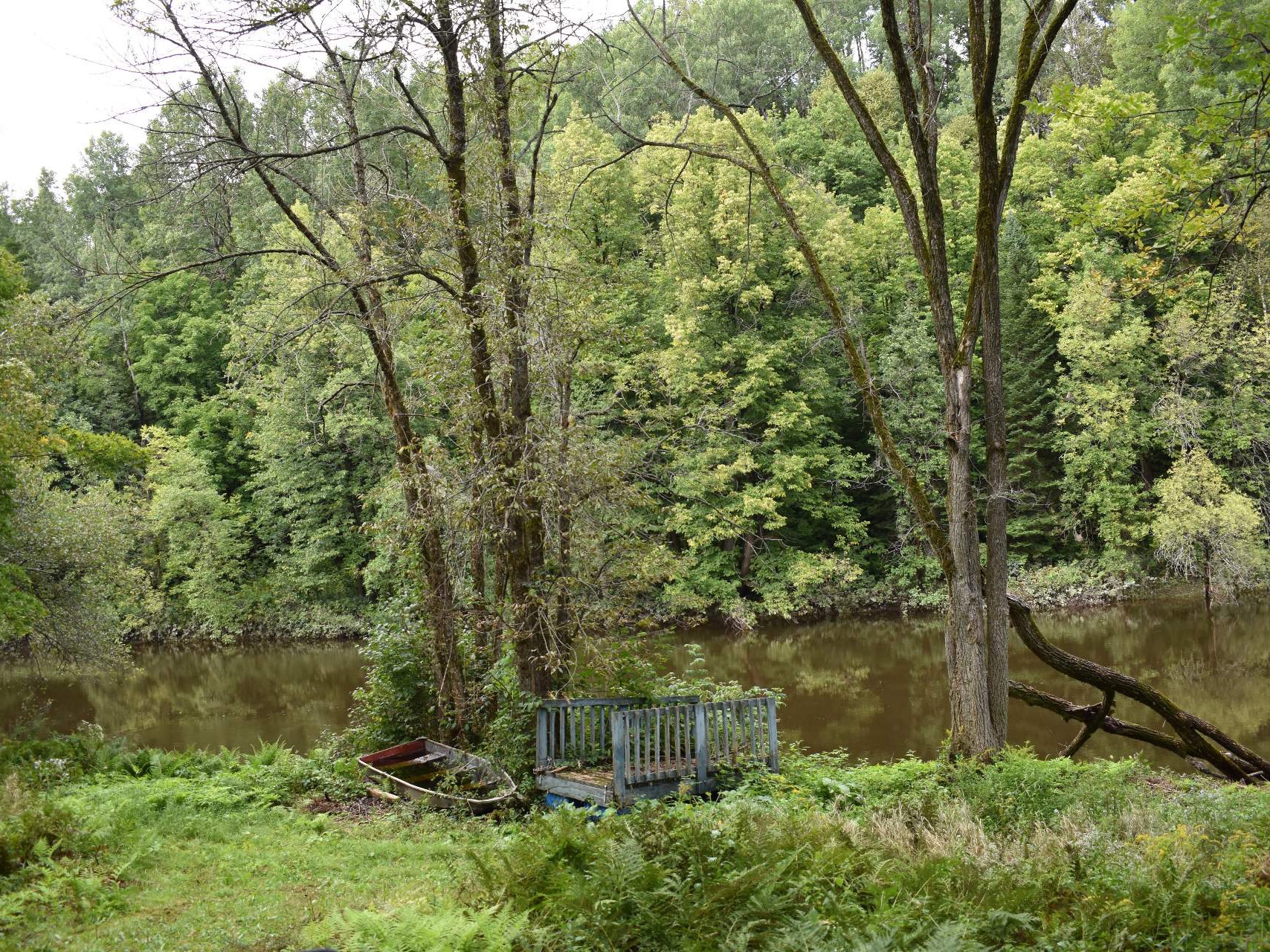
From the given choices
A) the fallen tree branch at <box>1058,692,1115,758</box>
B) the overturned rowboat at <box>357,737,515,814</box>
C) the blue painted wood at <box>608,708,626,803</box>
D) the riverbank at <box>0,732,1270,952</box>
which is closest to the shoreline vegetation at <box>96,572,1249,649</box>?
the overturned rowboat at <box>357,737,515,814</box>

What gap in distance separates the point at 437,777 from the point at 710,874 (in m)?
6.54

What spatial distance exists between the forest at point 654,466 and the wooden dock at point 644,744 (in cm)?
39

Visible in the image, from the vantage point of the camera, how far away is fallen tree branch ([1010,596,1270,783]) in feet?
29.2

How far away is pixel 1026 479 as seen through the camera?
3005 centimetres

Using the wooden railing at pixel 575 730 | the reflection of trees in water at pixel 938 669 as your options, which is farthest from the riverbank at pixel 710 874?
the reflection of trees in water at pixel 938 669

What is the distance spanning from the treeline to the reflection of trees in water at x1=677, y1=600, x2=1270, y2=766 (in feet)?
5.92

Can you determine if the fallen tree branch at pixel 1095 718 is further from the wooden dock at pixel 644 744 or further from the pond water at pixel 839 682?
the pond water at pixel 839 682

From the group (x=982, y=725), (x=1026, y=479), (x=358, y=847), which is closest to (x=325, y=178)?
(x=358, y=847)

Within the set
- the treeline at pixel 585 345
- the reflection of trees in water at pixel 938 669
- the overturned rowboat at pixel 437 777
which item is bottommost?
the reflection of trees in water at pixel 938 669

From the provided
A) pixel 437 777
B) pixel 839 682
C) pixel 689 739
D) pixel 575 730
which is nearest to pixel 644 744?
pixel 689 739

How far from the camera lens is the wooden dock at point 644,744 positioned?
8312 mm

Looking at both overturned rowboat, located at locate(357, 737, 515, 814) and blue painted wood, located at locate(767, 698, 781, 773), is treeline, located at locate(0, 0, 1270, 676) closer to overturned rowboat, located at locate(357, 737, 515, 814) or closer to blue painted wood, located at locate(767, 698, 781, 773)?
overturned rowboat, located at locate(357, 737, 515, 814)

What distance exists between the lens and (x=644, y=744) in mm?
9047

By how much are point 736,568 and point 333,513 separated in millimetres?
13124
